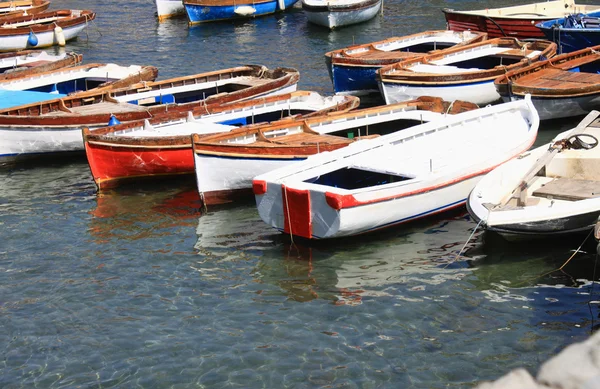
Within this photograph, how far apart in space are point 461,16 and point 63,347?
75.0 feet

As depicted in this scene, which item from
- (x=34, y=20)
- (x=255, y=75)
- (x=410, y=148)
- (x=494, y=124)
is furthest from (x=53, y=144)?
(x=34, y=20)

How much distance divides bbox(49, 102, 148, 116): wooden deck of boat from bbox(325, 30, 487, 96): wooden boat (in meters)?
6.53

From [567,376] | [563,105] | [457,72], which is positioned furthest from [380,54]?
[567,376]

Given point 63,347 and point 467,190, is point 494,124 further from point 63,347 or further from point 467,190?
point 63,347

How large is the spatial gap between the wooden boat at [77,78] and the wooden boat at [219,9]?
15688 mm

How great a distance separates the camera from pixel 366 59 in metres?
26.1

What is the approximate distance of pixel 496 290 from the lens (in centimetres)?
1392

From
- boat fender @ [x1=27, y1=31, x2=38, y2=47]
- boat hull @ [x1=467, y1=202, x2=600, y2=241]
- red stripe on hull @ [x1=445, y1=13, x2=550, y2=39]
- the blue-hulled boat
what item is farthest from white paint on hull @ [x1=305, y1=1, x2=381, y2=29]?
boat hull @ [x1=467, y1=202, x2=600, y2=241]

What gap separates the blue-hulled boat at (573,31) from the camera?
2730 cm

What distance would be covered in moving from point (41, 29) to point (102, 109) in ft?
60.9

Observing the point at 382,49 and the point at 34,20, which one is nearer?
the point at 382,49

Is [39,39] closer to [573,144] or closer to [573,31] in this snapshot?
[573,31]

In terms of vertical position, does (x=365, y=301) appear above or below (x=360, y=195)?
below

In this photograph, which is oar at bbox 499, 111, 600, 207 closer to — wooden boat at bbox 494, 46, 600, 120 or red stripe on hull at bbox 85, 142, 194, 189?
wooden boat at bbox 494, 46, 600, 120
